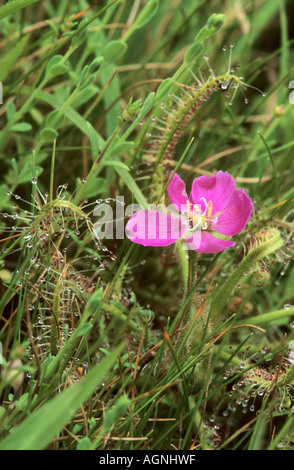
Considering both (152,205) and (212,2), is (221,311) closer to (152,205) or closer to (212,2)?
(152,205)

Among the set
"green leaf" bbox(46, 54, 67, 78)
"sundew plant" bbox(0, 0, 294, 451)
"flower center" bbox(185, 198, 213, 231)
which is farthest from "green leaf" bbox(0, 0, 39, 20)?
"flower center" bbox(185, 198, 213, 231)

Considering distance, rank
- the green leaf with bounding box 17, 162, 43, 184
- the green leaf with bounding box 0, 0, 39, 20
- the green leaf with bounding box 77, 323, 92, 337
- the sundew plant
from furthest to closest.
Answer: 1. the green leaf with bounding box 17, 162, 43, 184
2. the green leaf with bounding box 0, 0, 39, 20
3. the sundew plant
4. the green leaf with bounding box 77, 323, 92, 337

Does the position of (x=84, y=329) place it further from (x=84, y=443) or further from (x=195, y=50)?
(x=195, y=50)

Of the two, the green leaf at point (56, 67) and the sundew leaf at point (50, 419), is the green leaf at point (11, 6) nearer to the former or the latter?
the green leaf at point (56, 67)

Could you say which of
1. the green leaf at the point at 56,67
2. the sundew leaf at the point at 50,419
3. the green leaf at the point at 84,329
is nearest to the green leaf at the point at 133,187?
the green leaf at the point at 56,67

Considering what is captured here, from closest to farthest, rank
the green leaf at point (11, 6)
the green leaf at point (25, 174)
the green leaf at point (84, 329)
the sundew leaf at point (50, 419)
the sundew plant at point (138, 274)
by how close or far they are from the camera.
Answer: the sundew leaf at point (50, 419) → the green leaf at point (84, 329) → the sundew plant at point (138, 274) → the green leaf at point (11, 6) → the green leaf at point (25, 174)

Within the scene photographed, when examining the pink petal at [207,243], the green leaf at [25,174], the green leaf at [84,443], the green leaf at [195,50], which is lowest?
the green leaf at [84,443]

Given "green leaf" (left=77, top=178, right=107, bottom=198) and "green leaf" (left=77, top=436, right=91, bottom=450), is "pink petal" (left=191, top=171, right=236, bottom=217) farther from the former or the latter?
"green leaf" (left=77, top=436, right=91, bottom=450)
